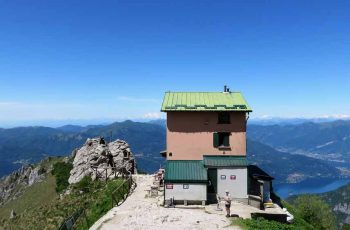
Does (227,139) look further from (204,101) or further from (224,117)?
(204,101)

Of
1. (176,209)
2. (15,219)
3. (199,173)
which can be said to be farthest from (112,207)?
(15,219)

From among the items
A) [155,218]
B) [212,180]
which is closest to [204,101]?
[212,180]

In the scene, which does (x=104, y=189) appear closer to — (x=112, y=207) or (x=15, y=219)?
(x=112, y=207)

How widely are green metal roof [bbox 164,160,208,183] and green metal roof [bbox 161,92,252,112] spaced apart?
21.6ft

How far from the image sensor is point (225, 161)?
145 ft

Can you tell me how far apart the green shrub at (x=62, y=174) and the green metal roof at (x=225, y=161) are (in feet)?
109

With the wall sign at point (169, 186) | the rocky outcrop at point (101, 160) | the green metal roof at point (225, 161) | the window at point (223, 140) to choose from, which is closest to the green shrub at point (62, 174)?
the rocky outcrop at point (101, 160)

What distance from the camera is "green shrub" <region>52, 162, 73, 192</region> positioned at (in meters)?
68.6

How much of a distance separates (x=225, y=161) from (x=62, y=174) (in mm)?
42339

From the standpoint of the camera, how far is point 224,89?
168ft

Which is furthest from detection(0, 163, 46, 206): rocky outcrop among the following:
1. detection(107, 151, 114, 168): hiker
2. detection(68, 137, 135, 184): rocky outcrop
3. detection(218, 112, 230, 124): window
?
detection(218, 112, 230, 124): window

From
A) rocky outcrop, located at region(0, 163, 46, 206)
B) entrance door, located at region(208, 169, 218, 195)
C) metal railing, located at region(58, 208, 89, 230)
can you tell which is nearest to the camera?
metal railing, located at region(58, 208, 89, 230)

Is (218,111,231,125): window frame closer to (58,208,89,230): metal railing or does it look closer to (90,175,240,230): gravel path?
(90,175,240,230): gravel path

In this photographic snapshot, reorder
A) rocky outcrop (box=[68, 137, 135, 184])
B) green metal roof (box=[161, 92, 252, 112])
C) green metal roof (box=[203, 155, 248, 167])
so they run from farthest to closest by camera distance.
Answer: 1. rocky outcrop (box=[68, 137, 135, 184])
2. green metal roof (box=[161, 92, 252, 112])
3. green metal roof (box=[203, 155, 248, 167])
